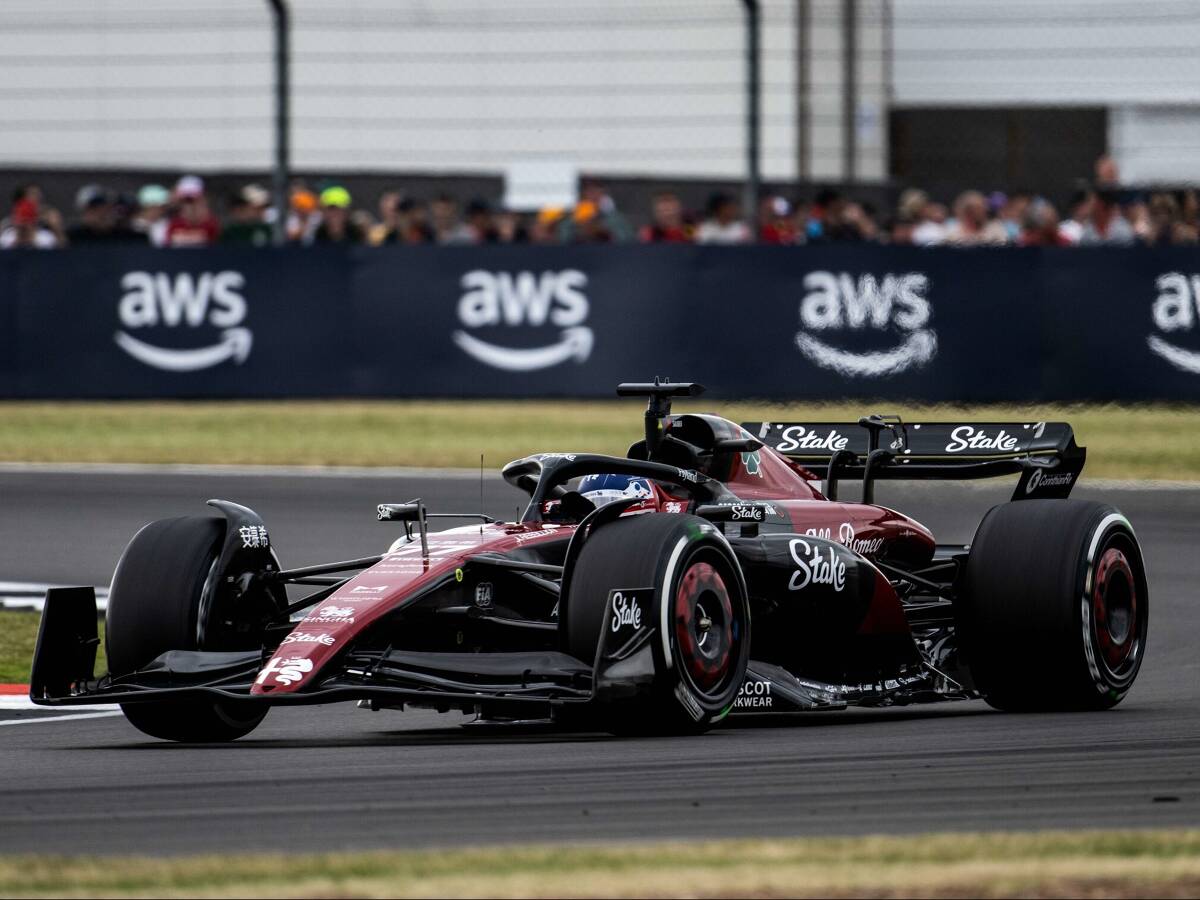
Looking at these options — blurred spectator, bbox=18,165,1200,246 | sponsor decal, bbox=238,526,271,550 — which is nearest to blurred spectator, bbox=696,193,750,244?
blurred spectator, bbox=18,165,1200,246

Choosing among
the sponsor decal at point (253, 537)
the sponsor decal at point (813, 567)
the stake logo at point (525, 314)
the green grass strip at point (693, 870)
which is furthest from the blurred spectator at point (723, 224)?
the green grass strip at point (693, 870)

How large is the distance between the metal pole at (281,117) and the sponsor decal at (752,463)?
38.1ft

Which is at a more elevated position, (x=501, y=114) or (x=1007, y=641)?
(x=501, y=114)

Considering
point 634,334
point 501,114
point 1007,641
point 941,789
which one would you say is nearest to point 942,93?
point 501,114

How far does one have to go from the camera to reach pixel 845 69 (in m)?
Answer: 29.4

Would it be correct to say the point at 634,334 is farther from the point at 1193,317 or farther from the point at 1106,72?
the point at 1106,72

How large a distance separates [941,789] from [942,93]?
25.2 meters

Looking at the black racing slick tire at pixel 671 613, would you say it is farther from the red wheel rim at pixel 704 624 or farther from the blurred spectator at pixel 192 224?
the blurred spectator at pixel 192 224

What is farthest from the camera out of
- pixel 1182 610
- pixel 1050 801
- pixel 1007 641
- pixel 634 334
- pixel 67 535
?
pixel 634 334

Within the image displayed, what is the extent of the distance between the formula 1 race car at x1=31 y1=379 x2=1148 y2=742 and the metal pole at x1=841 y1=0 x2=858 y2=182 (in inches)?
783

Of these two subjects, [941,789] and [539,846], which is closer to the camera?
[539,846]

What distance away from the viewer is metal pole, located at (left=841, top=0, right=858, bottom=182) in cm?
2848

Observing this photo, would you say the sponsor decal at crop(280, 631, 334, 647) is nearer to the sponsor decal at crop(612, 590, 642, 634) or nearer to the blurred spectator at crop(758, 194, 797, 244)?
the sponsor decal at crop(612, 590, 642, 634)

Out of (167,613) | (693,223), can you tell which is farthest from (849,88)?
(167,613)
